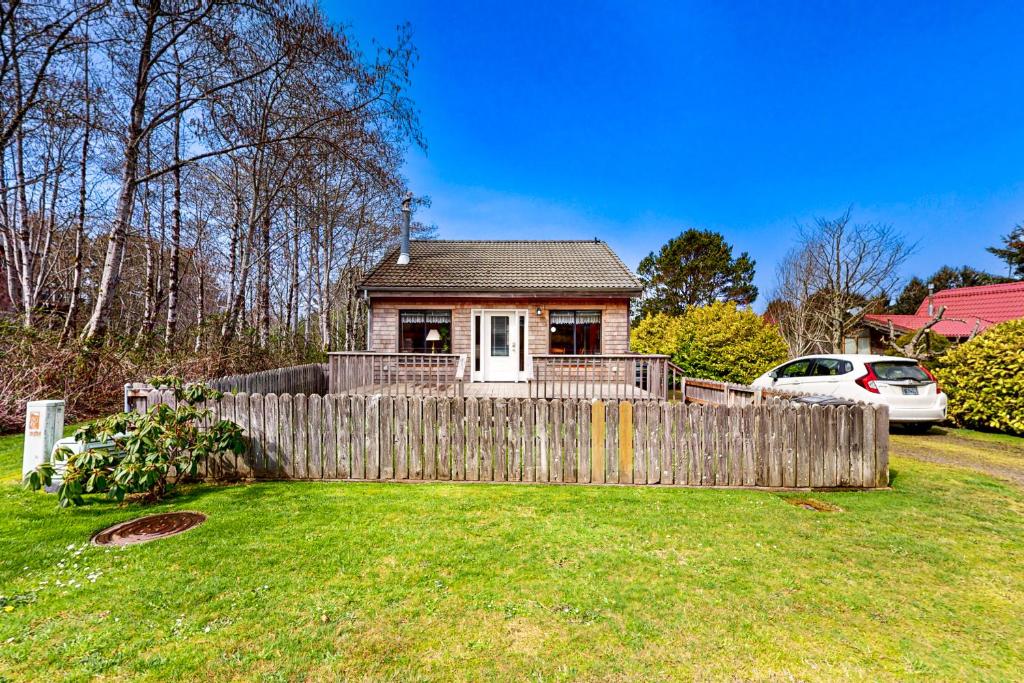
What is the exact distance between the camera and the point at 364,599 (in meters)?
2.81

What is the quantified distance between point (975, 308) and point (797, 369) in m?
22.6

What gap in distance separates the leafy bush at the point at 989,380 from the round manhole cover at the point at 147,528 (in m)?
14.7

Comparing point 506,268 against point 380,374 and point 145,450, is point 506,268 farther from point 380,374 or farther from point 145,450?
point 145,450

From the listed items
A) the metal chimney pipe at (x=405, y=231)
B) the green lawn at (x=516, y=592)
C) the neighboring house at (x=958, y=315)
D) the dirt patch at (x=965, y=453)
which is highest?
the metal chimney pipe at (x=405, y=231)

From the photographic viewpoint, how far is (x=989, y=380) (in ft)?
30.7

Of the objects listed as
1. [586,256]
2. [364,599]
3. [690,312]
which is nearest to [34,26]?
[364,599]

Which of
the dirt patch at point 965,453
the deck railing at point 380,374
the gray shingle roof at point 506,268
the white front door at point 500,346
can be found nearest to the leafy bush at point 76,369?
the deck railing at point 380,374

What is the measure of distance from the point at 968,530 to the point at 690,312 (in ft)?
48.2

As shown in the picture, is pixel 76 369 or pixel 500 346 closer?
pixel 76 369

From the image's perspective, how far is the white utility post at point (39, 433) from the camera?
4.92m

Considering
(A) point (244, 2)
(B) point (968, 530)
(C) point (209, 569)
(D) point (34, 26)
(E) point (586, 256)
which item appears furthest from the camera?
(E) point (586, 256)

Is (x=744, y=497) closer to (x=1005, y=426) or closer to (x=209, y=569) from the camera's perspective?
(x=209, y=569)

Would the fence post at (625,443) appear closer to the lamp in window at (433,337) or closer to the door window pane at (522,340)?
the door window pane at (522,340)

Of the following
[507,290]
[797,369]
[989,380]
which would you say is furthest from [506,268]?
[989,380]
